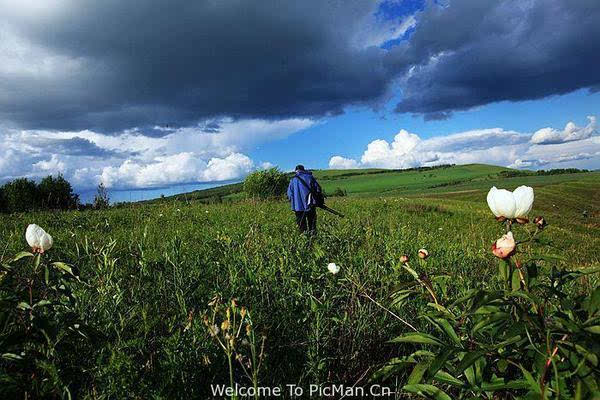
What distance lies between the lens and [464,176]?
91438mm

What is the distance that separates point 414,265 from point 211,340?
3.33m

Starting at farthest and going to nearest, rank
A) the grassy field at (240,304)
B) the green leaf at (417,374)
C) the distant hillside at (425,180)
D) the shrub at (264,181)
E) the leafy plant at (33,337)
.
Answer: the distant hillside at (425,180) → the shrub at (264,181) → the grassy field at (240,304) → the leafy plant at (33,337) → the green leaf at (417,374)

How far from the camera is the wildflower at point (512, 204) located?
6.63ft

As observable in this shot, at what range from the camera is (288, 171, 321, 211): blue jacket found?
31.5 feet

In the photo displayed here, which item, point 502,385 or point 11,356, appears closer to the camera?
point 502,385

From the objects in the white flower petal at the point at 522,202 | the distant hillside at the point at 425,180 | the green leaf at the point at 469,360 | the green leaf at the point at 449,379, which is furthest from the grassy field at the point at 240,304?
the distant hillside at the point at 425,180

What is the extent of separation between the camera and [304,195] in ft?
31.5

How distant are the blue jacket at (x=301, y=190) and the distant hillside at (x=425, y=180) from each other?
194 feet

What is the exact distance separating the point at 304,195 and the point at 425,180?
8286 cm

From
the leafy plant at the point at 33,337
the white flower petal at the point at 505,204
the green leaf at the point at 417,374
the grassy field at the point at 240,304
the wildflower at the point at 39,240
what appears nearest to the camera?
the green leaf at the point at 417,374

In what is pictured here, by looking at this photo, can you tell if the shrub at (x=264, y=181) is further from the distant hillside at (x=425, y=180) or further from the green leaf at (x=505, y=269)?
the green leaf at (x=505, y=269)

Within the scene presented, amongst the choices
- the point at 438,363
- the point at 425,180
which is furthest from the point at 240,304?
the point at 425,180

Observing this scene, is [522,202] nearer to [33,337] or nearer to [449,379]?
[449,379]

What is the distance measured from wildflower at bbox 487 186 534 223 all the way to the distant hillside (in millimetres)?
66950
